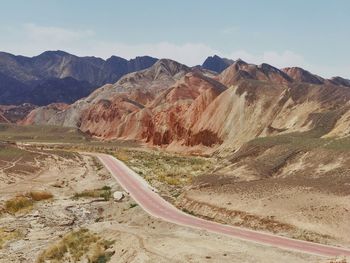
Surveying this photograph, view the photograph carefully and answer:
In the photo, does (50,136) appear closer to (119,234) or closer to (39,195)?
(39,195)

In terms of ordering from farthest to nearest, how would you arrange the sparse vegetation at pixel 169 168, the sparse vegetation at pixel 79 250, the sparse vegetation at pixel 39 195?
the sparse vegetation at pixel 169 168 < the sparse vegetation at pixel 39 195 < the sparse vegetation at pixel 79 250

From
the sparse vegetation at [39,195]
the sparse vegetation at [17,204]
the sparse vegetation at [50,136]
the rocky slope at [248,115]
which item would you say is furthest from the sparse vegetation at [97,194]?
the sparse vegetation at [50,136]

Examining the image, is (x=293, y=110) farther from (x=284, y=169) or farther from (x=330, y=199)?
(x=330, y=199)

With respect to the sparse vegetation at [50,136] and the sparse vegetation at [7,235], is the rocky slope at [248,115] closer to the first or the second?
the sparse vegetation at [50,136]

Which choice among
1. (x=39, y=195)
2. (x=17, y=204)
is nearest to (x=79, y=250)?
(x=17, y=204)

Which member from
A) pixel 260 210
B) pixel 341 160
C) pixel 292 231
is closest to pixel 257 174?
pixel 341 160

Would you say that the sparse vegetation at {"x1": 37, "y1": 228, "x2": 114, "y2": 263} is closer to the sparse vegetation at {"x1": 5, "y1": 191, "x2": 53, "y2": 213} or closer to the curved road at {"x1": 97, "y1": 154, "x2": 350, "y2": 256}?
the curved road at {"x1": 97, "y1": 154, "x2": 350, "y2": 256}
